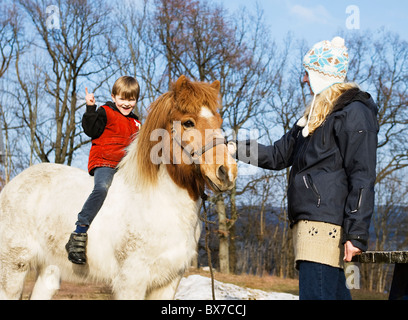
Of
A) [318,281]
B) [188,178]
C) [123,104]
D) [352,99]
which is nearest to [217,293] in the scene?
[123,104]

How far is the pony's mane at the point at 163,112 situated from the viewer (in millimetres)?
3336

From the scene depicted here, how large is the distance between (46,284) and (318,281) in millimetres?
3027

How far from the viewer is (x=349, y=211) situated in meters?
2.40

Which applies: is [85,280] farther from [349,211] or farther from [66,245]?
[349,211]

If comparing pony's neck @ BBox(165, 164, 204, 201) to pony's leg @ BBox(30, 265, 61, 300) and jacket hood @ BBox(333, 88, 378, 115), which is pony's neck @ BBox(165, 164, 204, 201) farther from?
pony's leg @ BBox(30, 265, 61, 300)

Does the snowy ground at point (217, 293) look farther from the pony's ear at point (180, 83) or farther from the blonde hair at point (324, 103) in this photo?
the blonde hair at point (324, 103)

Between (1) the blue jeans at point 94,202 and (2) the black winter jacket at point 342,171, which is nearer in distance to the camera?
(2) the black winter jacket at point 342,171

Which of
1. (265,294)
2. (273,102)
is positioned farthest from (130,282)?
(273,102)

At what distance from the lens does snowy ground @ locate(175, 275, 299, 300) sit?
1062 centimetres

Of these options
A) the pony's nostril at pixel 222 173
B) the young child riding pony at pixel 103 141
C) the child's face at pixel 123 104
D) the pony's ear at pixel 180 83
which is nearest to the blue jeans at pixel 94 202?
the young child riding pony at pixel 103 141

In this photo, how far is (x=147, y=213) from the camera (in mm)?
3391

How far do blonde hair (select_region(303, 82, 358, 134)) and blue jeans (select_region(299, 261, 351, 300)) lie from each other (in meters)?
0.86

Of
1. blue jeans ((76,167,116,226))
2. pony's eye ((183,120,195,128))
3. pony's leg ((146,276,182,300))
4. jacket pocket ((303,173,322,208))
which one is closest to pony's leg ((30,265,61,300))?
blue jeans ((76,167,116,226))

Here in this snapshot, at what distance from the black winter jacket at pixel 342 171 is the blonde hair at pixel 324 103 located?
0.12ft
